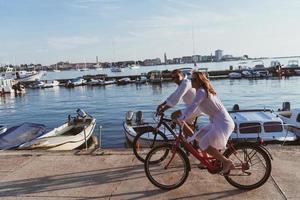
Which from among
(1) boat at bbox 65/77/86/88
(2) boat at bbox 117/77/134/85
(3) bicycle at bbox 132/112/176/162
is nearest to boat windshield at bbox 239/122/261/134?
(3) bicycle at bbox 132/112/176/162

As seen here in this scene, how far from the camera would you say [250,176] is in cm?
651

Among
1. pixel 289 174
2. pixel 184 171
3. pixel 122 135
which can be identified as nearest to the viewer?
pixel 184 171

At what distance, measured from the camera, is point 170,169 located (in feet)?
22.6

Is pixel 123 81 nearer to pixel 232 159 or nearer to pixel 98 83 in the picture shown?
pixel 98 83

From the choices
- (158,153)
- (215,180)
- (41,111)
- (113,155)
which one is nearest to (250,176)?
(215,180)

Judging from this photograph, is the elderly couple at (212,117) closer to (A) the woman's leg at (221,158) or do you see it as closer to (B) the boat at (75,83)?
(A) the woman's leg at (221,158)

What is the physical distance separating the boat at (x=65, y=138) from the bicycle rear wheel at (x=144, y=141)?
551cm

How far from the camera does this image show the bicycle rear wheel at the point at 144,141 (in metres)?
8.04

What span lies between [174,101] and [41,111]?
149 ft

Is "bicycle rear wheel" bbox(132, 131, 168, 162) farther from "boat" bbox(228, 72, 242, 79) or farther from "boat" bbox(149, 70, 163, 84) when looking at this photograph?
"boat" bbox(228, 72, 242, 79)

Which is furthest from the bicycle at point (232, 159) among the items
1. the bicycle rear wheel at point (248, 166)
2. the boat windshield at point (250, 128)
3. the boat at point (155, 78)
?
the boat at point (155, 78)

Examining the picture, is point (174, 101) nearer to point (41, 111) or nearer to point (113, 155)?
point (113, 155)

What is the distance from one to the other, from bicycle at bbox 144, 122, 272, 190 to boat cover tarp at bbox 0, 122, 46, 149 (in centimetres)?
1237

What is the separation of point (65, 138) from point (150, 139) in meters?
13.3
